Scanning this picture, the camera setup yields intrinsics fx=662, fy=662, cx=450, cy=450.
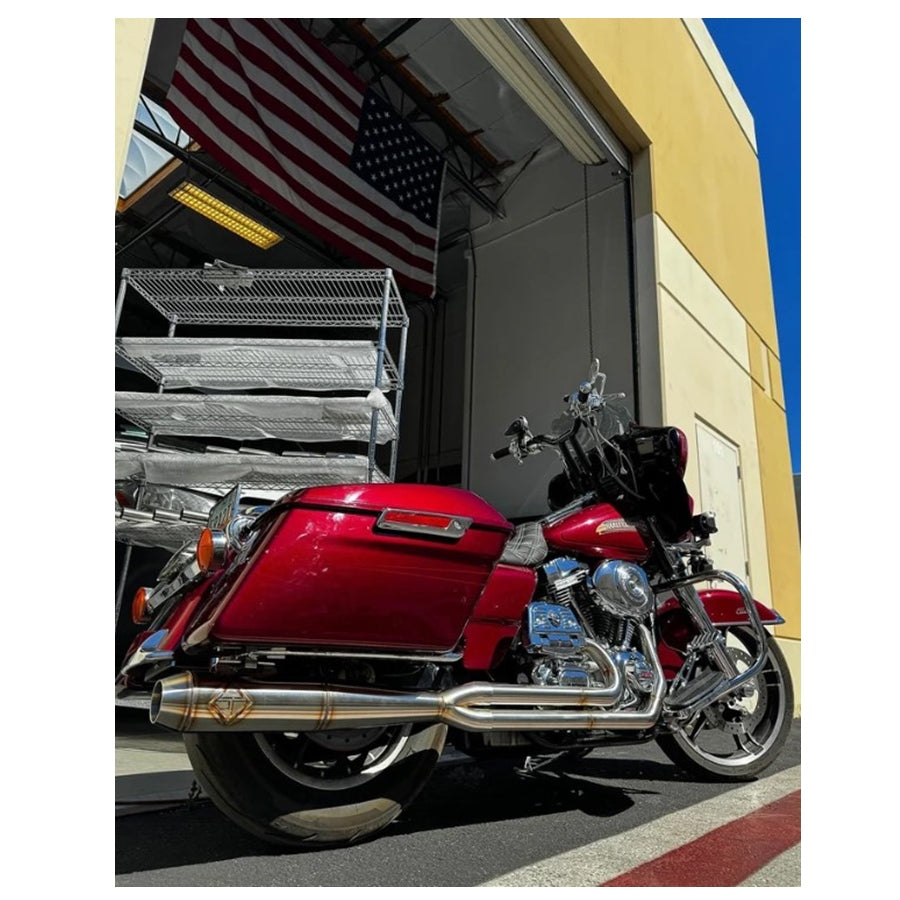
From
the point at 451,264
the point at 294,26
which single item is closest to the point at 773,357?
the point at 451,264

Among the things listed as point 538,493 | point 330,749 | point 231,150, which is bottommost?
point 330,749

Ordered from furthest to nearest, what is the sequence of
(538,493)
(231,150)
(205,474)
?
(538,493)
(231,150)
(205,474)

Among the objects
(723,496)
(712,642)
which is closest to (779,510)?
(723,496)

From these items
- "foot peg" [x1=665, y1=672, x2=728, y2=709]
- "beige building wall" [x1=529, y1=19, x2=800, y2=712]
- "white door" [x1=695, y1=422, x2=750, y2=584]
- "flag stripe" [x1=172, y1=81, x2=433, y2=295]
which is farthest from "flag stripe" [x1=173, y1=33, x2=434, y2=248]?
"foot peg" [x1=665, y1=672, x2=728, y2=709]

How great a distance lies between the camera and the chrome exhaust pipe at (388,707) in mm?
1342

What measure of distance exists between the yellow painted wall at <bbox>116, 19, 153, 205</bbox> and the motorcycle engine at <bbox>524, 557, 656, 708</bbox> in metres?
1.81

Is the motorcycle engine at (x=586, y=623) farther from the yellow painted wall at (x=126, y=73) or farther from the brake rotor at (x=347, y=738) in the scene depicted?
the yellow painted wall at (x=126, y=73)

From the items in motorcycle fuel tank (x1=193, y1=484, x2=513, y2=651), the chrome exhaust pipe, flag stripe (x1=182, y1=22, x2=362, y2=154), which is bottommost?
the chrome exhaust pipe

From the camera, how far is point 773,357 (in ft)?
25.6

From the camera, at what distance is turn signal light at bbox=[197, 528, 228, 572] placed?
1.48 m

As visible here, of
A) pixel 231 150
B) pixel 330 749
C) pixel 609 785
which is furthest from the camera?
pixel 231 150

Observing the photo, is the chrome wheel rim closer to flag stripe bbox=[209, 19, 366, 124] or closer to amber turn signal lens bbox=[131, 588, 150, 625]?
amber turn signal lens bbox=[131, 588, 150, 625]

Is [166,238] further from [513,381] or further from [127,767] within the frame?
[127,767]

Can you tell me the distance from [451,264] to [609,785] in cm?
707
